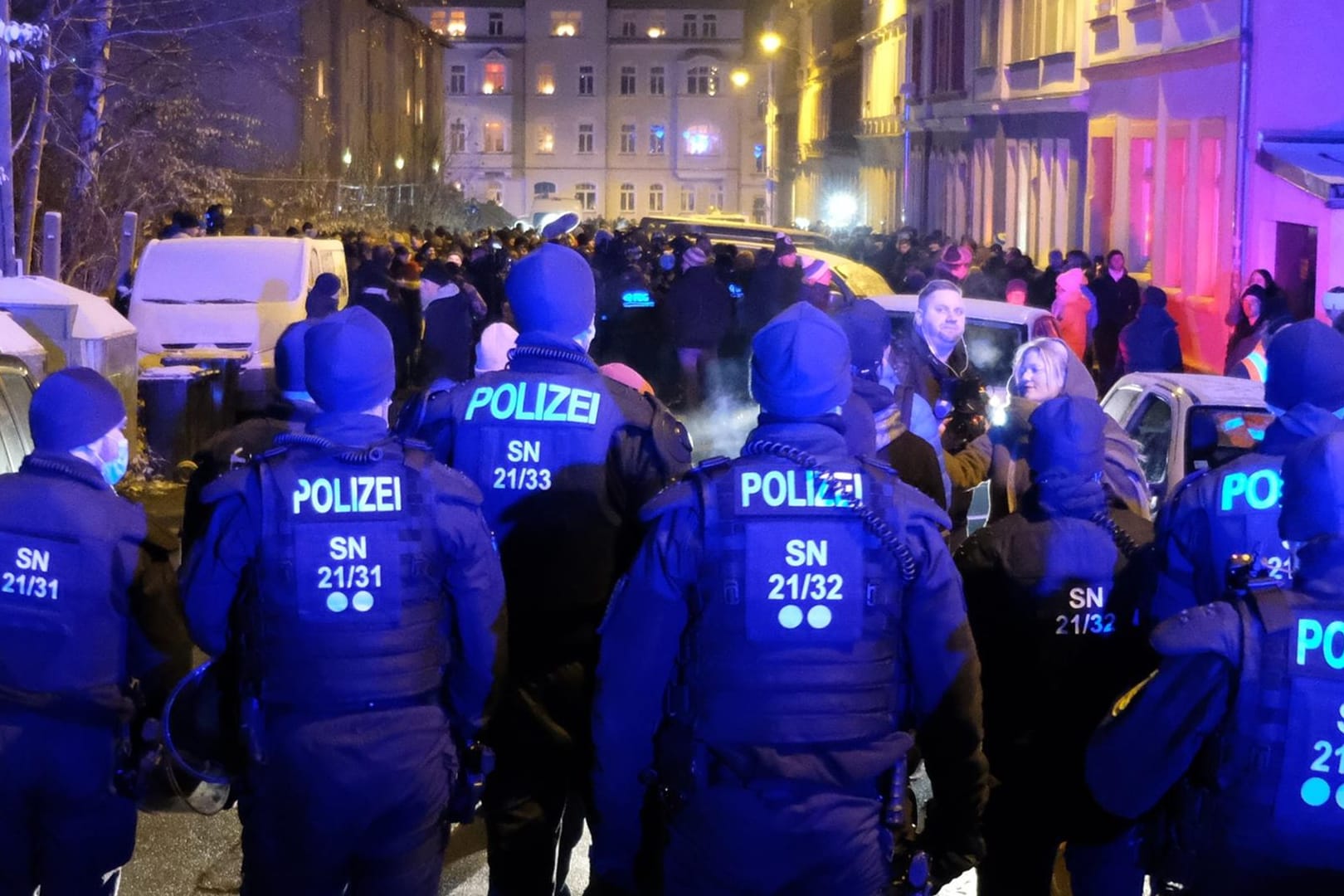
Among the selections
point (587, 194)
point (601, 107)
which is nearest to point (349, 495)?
point (601, 107)

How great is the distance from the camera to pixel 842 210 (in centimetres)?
5844

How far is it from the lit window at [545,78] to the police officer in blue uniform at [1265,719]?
9112cm

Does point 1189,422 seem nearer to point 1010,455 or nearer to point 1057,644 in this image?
point 1010,455

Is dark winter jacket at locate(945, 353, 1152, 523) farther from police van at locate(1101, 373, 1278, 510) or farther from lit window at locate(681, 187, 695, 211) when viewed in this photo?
lit window at locate(681, 187, 695, 211)

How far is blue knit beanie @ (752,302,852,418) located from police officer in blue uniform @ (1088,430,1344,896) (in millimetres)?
854

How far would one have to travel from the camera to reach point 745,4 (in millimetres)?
91625

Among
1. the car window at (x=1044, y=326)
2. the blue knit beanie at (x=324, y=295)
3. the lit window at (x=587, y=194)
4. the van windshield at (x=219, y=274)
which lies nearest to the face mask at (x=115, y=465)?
the car window at (x=1044, y=326)

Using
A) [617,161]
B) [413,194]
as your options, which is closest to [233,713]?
[413,194]

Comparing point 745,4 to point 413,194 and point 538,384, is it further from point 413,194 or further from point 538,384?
point 538,384

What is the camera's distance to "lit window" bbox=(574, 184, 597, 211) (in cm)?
9325

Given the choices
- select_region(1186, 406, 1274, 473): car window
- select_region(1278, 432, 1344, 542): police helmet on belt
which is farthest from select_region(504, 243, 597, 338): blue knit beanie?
select_region(1186, 406, 1274, 473): car window

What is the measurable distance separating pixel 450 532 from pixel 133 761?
101 cm

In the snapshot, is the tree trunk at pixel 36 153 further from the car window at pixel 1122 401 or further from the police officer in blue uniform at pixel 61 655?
the police officer in blue uniform at pixel 61 655

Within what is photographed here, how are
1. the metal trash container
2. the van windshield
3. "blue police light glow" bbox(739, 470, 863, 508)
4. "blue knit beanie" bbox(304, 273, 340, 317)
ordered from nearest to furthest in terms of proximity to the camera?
"blue police light glow" bbox(739, 470, 863, 508)
"blue knit beanie" bbox(304, 273, 340, 317)
the metal trash container
the van windshield
